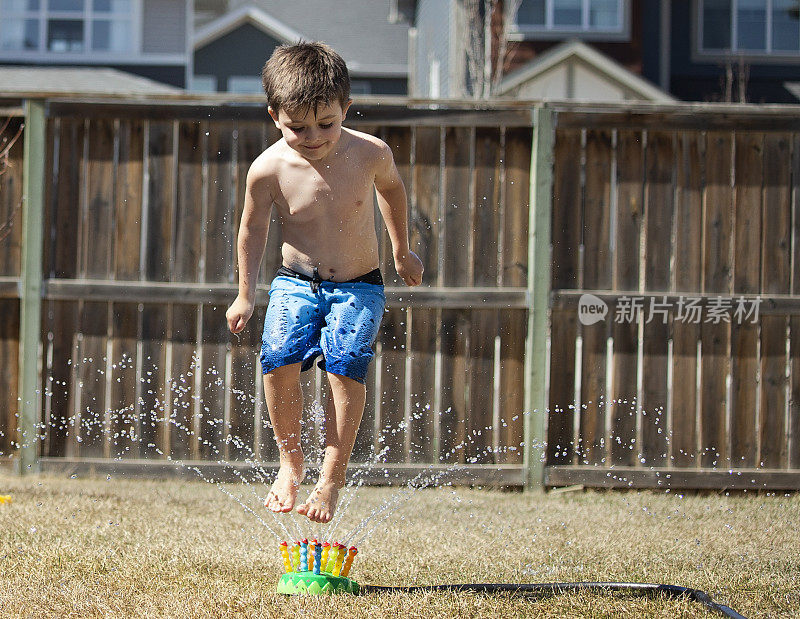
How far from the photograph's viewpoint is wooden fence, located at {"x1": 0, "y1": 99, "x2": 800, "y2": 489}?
525 cm

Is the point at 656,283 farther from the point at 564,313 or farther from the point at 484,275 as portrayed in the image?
the point at 484,275

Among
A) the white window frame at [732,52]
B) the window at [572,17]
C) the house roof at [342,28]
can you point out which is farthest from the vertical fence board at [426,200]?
the house roof at [342,28]

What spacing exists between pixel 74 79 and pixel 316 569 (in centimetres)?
1375

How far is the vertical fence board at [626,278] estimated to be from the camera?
17.3 ft

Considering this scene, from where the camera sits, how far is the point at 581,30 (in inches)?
591

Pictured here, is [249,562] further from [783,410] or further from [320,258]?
[783,410]

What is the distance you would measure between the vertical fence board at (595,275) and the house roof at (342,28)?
16145 mm

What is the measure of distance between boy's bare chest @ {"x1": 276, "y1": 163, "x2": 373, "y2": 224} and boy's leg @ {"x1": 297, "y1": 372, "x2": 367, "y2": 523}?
0.47 m

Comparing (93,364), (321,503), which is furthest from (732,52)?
(321,503)

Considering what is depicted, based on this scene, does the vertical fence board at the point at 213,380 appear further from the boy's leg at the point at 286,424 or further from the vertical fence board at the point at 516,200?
the boy's leg at the point at 286,424

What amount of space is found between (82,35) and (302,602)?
15.8 meters

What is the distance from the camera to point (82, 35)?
1697 centimetres

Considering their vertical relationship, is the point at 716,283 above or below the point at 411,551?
above

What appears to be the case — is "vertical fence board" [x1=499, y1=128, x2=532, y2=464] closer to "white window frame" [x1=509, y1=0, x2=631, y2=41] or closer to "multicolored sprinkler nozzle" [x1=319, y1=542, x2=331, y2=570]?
"multicolored sprinkler nozzle" [x1=319, y1=542, x2=331, y2=570]
